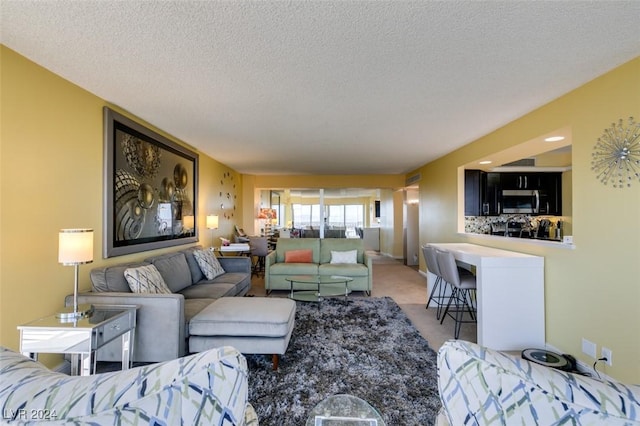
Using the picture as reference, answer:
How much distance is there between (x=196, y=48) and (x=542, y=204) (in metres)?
5.86

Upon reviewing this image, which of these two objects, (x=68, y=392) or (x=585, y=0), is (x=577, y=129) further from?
(x=68, y=392)

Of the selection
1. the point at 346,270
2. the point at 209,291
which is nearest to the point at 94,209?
the point at 209,291

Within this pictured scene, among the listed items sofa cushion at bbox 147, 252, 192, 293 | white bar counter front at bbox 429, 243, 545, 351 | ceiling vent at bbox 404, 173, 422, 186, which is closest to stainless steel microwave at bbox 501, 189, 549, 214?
ceiling vent at bbox 404, 173, 422, 186

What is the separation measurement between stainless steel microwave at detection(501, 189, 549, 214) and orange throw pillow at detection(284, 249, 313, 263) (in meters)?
3.46

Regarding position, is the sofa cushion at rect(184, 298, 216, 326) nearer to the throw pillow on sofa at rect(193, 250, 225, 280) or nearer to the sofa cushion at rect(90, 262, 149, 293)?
the sofa cushion at rect(90, 262, 149, 293)

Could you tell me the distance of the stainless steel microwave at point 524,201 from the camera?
5129mm

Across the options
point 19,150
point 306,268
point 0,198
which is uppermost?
point 19,150

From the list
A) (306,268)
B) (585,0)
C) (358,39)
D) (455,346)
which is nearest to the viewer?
(455,346)

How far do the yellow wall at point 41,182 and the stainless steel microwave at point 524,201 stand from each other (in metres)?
5.75

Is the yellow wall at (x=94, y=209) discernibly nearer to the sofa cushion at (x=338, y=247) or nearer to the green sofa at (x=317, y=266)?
the green sofa at (x=317, y=266)

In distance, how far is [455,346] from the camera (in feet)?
2.84

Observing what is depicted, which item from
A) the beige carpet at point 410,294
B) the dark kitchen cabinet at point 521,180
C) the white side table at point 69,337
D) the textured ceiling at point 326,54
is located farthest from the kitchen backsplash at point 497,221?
the white side table at point 69,337

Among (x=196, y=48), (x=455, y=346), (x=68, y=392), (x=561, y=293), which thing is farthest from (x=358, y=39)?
(x=561, y=293)

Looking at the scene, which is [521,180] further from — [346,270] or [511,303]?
[346,270]
